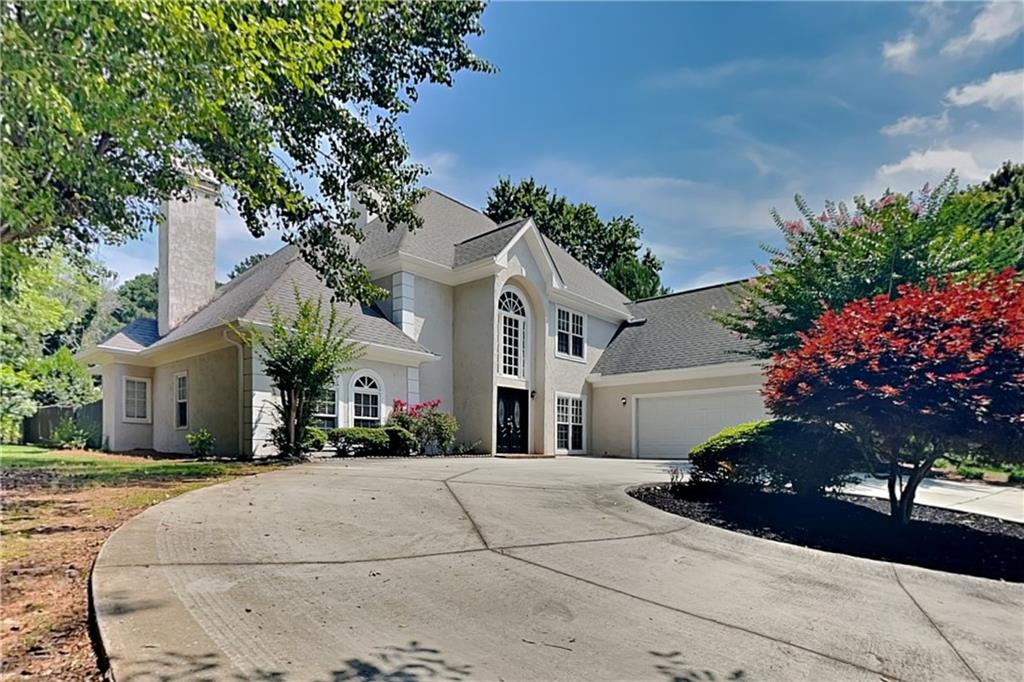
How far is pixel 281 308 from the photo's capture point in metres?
14.5

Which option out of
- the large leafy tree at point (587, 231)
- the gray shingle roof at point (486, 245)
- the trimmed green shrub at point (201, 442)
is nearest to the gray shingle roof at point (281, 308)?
the trimmed green shrub at point (201, 442)

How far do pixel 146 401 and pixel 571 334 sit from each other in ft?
47.5

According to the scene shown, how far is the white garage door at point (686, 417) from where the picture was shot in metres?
18.1

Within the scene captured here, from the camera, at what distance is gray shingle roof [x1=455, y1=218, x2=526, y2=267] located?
58.3ft

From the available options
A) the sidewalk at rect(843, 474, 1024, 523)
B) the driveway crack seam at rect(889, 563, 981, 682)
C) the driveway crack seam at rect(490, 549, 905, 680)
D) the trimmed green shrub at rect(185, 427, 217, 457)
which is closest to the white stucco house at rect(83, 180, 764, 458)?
the trimmed green shrub at rect(185, 427, 217, 457)

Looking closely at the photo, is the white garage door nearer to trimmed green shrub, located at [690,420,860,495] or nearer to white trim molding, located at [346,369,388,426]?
white trim molding, located at [346,369,388,426]

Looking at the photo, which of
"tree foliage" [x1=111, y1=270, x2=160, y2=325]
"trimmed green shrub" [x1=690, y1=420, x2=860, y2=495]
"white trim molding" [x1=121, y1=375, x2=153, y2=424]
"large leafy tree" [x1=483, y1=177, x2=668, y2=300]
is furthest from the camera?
"tree foliage" [x1=111, y1=270, x2=160, y2=325]

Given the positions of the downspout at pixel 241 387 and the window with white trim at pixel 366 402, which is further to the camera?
the window with white trim at pixel 366 402

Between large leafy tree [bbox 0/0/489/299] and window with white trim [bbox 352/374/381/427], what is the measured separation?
15.1 feet

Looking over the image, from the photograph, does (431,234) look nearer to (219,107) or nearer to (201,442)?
(201,442)

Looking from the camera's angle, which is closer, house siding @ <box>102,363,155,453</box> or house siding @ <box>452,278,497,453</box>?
house siding @ <box>452,278,497,453</box>

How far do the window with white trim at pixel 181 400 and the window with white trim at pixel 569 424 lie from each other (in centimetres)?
1164

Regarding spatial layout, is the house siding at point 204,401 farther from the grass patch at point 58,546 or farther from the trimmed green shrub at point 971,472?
the trimmed green shrub at point 971,472

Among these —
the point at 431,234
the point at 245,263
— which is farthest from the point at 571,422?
the point at 245,263
